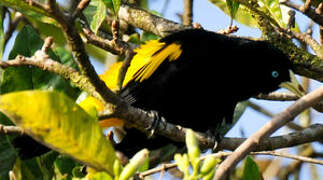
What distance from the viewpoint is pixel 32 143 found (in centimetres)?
288

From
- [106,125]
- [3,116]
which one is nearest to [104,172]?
[3,116]

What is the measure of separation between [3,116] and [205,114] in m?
1.60

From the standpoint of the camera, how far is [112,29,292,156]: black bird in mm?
3992

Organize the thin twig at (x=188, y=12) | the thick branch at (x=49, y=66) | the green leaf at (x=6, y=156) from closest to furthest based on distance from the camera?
the thick branch at (x=49, y=66)
the green leaf at (x=6, y=156)
the thin twig at (x=188, y=12)

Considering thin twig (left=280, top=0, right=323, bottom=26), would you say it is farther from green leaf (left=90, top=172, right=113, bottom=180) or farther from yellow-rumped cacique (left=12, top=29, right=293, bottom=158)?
green leaf (left=90, top=172, right=113, bottom=180)

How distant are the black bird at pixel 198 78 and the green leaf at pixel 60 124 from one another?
194cm

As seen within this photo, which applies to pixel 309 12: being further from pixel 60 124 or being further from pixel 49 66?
pixel 60 124

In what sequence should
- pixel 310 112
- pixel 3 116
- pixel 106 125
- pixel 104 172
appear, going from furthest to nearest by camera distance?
1. pixel 310 112
2. pixel 106 125
3. pixel 3 116
4. pixel 104 172

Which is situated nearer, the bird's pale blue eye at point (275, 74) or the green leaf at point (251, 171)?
the green leaf at point (251, 171)

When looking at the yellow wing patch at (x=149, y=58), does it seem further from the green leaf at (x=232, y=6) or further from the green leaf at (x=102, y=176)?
the green leaf at (x=102, y=176)

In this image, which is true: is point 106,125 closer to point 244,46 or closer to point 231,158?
point 244,46

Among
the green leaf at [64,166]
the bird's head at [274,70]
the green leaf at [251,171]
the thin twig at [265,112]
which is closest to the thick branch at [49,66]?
the green leaf at [64,166]

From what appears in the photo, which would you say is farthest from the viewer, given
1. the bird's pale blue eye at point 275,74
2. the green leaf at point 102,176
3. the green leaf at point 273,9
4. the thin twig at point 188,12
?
the thin twig at point 188,12

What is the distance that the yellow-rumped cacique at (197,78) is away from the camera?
157 inches
